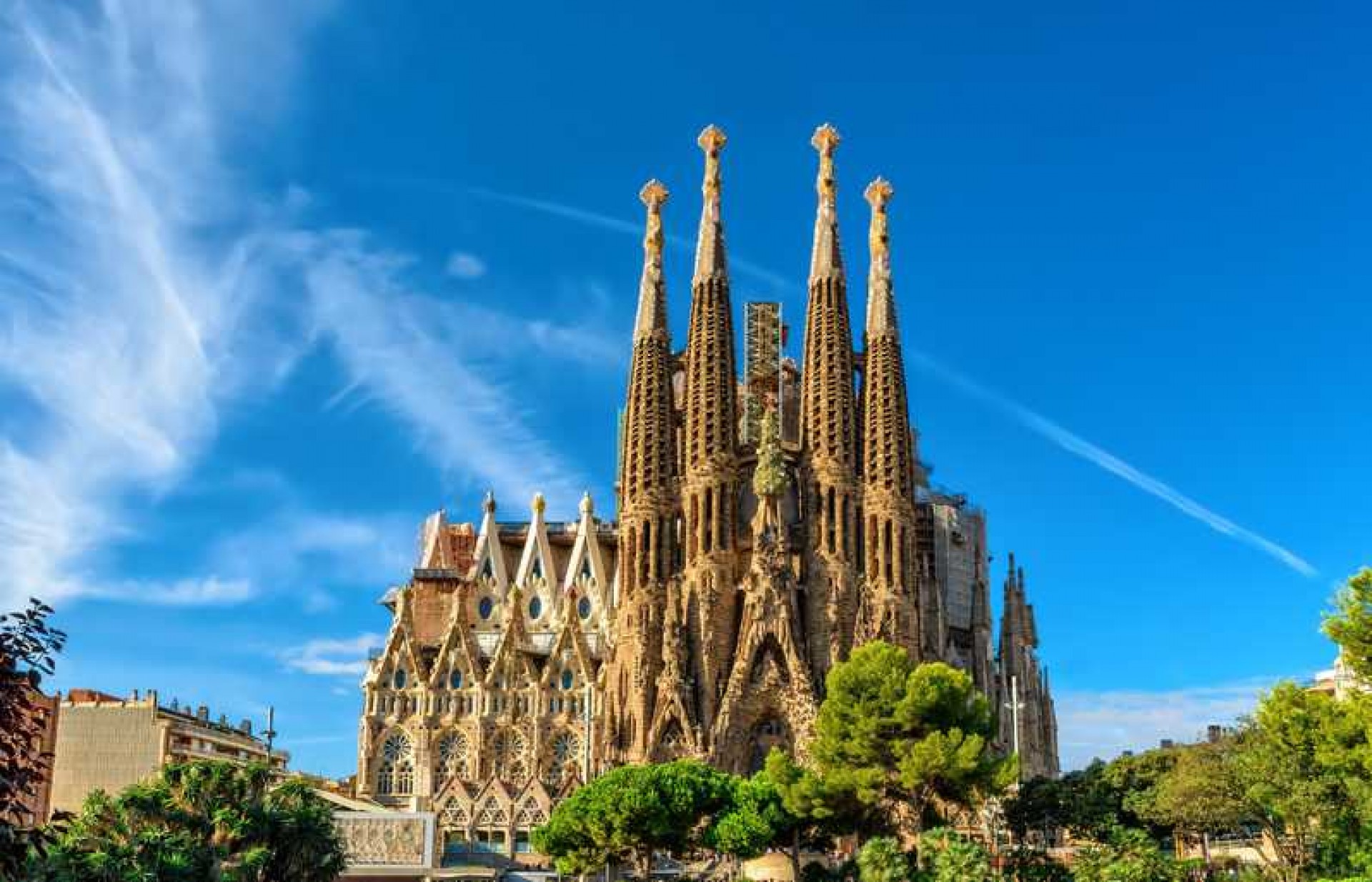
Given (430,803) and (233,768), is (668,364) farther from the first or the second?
(233,768)

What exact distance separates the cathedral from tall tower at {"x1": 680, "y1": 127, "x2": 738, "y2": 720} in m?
0.10

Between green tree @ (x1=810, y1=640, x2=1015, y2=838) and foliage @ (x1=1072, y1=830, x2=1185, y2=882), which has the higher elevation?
green tree @ (x1=810, y1=640, x2=1015, y2=838)

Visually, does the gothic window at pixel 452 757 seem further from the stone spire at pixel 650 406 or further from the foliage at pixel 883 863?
the foliage at pixel 883 863

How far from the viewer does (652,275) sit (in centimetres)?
6575

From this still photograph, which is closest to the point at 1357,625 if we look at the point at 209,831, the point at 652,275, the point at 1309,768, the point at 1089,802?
the point at 1309,768

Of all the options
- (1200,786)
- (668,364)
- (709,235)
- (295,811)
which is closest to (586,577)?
(668,364)

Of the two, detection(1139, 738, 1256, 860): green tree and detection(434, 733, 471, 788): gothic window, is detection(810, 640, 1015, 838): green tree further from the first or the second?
detection(434, 733, 471, 788): gothic window

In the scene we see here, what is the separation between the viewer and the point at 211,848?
27672 millimetres

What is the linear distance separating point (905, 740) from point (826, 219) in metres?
30.2

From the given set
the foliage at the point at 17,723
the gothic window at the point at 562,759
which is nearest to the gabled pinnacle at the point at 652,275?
the gothic window at the point at 562,759

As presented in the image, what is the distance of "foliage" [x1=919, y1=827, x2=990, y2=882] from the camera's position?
3388 cm

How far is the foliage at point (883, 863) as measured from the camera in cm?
3581

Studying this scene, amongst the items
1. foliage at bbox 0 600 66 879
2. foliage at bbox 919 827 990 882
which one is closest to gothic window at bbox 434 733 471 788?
foliage at bbox 919 827 990 882

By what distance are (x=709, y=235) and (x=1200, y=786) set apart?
34.1 meters
